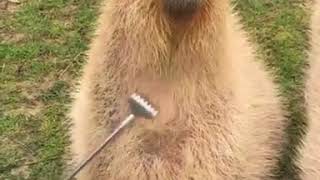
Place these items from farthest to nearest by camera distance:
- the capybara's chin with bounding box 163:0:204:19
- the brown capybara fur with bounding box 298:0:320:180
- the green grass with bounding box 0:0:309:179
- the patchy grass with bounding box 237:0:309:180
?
the patchy grass with bounding box 237:0:309:180, the green grass with bounding box 0:0:309:179, the brown capybara fur with bounding box 298:0:320:180, the capybara's chin with bounding box 163:0:204:19

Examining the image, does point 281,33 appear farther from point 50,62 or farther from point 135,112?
point 135,112

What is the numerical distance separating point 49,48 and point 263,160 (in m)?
1.79

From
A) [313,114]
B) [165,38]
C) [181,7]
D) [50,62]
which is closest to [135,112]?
[165,38]

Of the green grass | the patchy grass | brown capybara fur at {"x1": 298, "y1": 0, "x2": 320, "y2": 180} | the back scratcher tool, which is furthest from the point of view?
the patchy grass

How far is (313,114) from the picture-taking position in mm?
3691

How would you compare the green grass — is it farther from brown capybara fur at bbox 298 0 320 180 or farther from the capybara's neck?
the capybara's neck

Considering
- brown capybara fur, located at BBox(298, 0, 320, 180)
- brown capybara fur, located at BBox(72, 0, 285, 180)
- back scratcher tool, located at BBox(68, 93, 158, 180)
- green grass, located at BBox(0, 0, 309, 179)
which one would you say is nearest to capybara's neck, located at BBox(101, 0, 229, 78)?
brown capybara fur, located at BBox(72, 0, 285, 180)

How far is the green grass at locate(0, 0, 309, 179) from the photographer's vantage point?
454cm

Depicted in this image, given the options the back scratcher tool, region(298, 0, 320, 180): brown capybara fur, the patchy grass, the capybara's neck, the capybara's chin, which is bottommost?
the patchy grass

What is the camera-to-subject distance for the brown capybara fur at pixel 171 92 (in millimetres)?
3406

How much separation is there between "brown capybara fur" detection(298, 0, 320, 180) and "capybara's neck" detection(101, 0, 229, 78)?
1.34 ft

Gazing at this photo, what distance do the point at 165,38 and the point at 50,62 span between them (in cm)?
183

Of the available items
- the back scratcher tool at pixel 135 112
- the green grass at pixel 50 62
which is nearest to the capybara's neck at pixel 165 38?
the back scratcher tool at pixel 135 112

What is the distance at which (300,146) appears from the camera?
3783 millimetres
